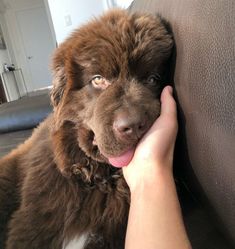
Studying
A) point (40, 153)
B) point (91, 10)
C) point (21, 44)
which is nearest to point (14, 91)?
point (21, 44)

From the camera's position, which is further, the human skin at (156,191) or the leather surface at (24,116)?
the leather surface at (24,116)

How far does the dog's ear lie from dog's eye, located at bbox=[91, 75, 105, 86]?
139mm

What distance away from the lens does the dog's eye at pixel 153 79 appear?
101cm

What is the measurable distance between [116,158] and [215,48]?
0.43 m

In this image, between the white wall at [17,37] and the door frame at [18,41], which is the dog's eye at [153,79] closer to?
the white wall at [17,37]

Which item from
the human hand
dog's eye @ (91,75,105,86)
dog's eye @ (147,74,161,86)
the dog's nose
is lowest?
the human hand

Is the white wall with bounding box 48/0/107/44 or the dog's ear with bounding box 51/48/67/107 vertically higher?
the dog's ear with bounding box 51/48/67/107

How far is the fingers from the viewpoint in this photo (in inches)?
35.9

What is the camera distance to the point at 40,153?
1.25m

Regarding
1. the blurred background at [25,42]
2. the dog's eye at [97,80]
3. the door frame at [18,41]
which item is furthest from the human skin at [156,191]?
the door frame at [18,41]

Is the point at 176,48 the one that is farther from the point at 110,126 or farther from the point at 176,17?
the point at 110,126

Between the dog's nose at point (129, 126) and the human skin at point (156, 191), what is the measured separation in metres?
0.03

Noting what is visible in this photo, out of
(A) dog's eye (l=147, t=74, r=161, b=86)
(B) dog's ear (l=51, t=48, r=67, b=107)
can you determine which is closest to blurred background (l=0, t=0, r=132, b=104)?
(B) dog's ear (l=51, t=48, r=67, b=107)

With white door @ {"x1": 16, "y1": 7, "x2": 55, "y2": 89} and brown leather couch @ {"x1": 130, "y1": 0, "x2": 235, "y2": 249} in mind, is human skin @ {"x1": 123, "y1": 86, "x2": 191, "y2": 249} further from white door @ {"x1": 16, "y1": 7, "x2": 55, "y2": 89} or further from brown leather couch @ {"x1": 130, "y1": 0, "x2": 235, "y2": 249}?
white door @ {"x1": 16, "y1": 7, "x2": 55, "y2": 89}
